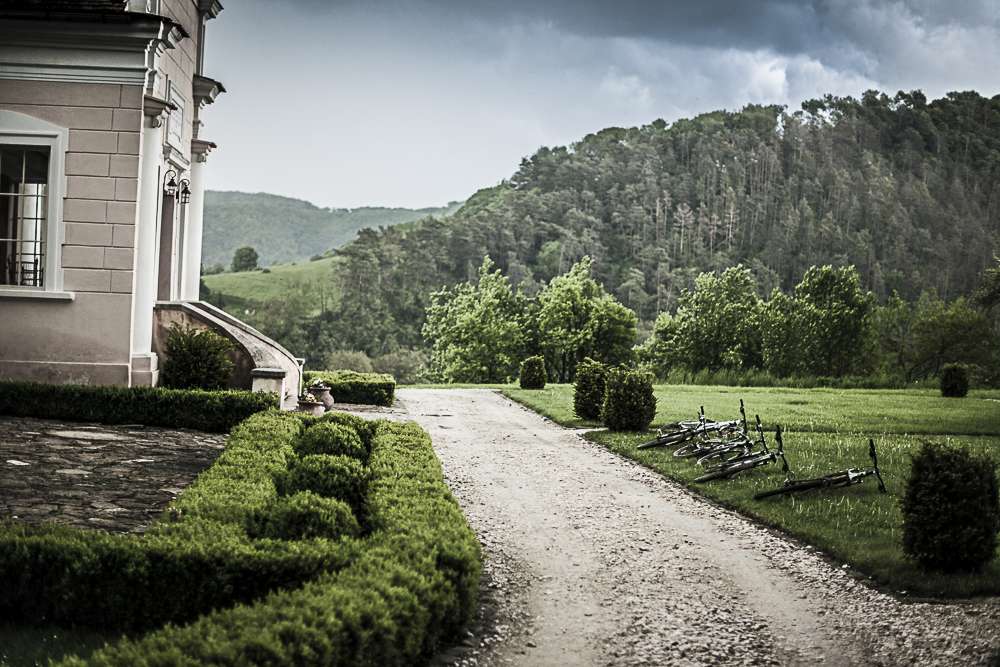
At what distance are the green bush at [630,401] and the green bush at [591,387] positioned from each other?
171 cm

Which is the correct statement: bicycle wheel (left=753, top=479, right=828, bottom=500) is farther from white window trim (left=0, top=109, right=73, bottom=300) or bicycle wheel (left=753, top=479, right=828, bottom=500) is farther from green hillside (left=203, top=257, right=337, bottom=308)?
green hillside (left=203, top=257, right=337, bottom=308)

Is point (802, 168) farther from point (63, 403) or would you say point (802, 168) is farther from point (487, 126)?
point (63, 403)

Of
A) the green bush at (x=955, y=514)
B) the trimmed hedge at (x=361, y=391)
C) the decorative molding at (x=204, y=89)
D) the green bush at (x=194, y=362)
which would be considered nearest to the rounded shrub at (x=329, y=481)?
the green bush at (x=955, y=514)

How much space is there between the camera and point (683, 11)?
3011 cm

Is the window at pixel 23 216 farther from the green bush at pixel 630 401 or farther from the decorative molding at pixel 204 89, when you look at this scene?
the green bush at pixel 630 401

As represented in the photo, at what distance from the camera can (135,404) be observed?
1184cm

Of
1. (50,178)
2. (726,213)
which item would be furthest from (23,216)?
(726,213)

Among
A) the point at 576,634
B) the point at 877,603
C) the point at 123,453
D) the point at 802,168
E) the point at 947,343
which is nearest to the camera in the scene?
the point at 576,634

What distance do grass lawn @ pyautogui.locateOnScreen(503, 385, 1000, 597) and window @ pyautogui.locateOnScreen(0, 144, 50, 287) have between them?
9.01 meters

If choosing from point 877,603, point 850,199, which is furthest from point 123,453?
point 850,199

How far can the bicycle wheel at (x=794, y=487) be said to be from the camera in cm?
936

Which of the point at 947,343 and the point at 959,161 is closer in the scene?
the point at 947,343

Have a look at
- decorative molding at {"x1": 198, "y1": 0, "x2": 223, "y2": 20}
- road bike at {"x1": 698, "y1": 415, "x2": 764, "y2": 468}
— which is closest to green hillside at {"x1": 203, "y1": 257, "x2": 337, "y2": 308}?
decorative molding at {"x1": 198, "y1": 0, "x2": 223, "y2": 20}

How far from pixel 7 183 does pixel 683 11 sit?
2359 cm
